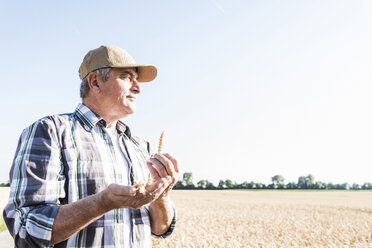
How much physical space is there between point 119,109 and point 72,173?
0.67 m

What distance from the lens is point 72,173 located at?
6.95 feet

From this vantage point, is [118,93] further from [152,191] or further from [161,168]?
[152,191]

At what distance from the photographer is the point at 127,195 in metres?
1.73

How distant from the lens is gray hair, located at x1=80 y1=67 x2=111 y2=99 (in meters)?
2.59

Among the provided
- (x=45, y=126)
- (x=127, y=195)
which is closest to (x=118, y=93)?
(x=45, y=126)

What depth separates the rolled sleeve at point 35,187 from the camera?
6.07ft

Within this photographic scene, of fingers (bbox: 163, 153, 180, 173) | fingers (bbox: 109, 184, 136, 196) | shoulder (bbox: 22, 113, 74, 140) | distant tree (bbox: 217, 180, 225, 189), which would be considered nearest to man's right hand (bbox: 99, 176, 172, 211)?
fingers (bbox: 109, 184, 136, 196)

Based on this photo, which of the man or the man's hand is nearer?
the man

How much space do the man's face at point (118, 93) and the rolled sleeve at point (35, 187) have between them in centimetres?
58

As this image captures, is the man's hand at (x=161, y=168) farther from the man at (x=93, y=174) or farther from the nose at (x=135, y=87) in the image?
the nose at (x=135, y=87)

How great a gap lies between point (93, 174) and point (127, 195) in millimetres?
540

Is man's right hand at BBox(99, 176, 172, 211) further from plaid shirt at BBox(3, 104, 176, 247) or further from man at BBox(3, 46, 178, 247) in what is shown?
plaid shirt at BBox(3, 104, 176, 247)

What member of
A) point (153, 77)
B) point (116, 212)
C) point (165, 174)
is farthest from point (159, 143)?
point (153, 77)

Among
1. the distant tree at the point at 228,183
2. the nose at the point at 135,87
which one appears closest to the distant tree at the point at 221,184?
the distant tree at the point at 228,183
